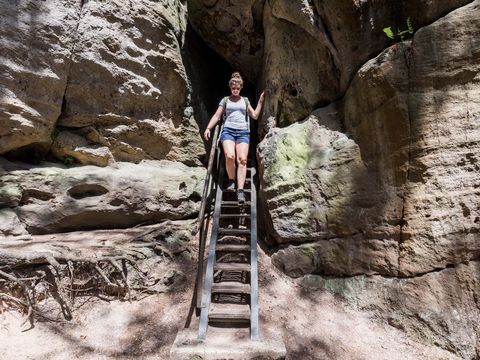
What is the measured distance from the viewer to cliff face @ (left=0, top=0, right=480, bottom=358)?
387 centimetres

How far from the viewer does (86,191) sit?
228 inches

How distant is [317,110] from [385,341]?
12.5ft

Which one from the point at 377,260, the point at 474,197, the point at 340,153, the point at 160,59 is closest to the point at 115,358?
the point at 377,260

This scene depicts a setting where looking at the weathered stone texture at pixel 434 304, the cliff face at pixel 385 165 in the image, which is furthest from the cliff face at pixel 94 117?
the weathered stone texture at pixel 434 304

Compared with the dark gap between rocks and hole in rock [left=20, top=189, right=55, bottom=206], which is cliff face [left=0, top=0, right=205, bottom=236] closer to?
hole in rock [left=20, top=189, right=55, bottom=206]

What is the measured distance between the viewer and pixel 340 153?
494 centimetres

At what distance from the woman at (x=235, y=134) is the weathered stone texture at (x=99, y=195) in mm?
1196

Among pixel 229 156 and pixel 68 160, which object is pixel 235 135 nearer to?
pixel 229 156

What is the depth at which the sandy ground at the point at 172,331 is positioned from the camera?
140 inches

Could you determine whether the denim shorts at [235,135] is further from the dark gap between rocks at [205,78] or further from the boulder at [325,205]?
the dark gap between rocks at [205,78]

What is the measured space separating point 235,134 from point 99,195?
9.26ft

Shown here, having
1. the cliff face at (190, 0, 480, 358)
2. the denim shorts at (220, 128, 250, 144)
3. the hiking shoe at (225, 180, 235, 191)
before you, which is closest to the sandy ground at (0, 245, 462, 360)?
the cliff face at (190, 0, 480, 358)

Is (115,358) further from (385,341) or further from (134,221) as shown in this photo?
(385,341)

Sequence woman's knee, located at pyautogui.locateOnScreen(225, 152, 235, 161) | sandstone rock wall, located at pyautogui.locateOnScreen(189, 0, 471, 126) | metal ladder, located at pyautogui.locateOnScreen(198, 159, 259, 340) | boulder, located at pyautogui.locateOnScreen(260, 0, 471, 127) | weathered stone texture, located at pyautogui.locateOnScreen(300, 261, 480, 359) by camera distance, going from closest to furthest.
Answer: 1. weathered stone texture, located at pyautogui.locateOnScreen(300, 261, 480, 359)
2. metal ladder, located at pyautogui.locateOnScreen(198, 159, 259, 340)
3. boulder, located at pyautogui.locateOnScreen(260, 0, 471, 127)
4. sandstone rock wall, located at pyautogui.locateOnScreen(189, 0, 471, 126)
5. woman's knee, located at pyautogui.locateOnScreen(225, 152, 235, 161)
